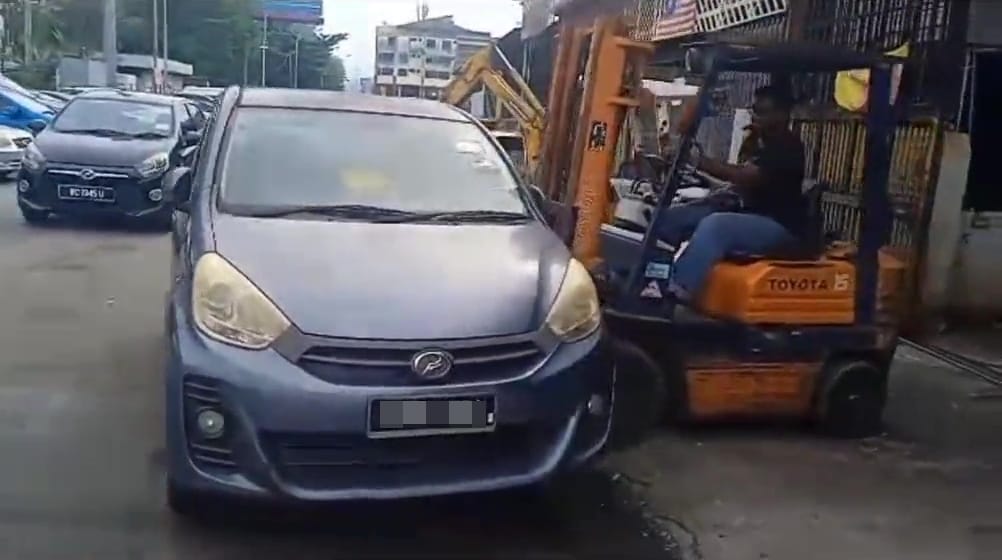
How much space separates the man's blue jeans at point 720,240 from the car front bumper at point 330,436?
1842 millimetres

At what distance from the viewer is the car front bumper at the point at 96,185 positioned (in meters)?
13.1

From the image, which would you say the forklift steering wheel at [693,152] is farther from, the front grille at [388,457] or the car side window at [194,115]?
the car side window at [194,115]

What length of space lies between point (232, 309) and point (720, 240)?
9.06ft

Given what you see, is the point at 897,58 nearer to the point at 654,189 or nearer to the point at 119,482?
the point at 654,189

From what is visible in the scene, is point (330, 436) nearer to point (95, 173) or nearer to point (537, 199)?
point (537, 199)

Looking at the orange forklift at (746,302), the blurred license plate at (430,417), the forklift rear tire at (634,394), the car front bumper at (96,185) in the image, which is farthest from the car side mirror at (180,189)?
the car front bumper at (96,185)

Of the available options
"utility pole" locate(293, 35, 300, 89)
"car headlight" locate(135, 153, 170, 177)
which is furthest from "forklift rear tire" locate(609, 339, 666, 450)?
"utility pole" locate(293, 35, 300, 89)

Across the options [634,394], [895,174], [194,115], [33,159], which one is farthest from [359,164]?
[194,115]

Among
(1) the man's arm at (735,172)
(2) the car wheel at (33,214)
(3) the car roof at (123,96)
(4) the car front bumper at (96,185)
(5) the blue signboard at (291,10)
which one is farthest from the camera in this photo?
(5) the blue signboard at (291,10)

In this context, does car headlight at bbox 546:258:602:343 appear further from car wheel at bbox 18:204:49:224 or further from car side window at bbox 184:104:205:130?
car side window at bbox 184:104:205:130

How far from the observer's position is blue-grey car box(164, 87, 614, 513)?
165 inches

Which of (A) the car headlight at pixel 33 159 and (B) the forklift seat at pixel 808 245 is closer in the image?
(B) the forklift seat at pixel 808 245

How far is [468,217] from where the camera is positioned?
5344 millimetres

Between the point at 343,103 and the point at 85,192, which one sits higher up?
the point at 343,103
